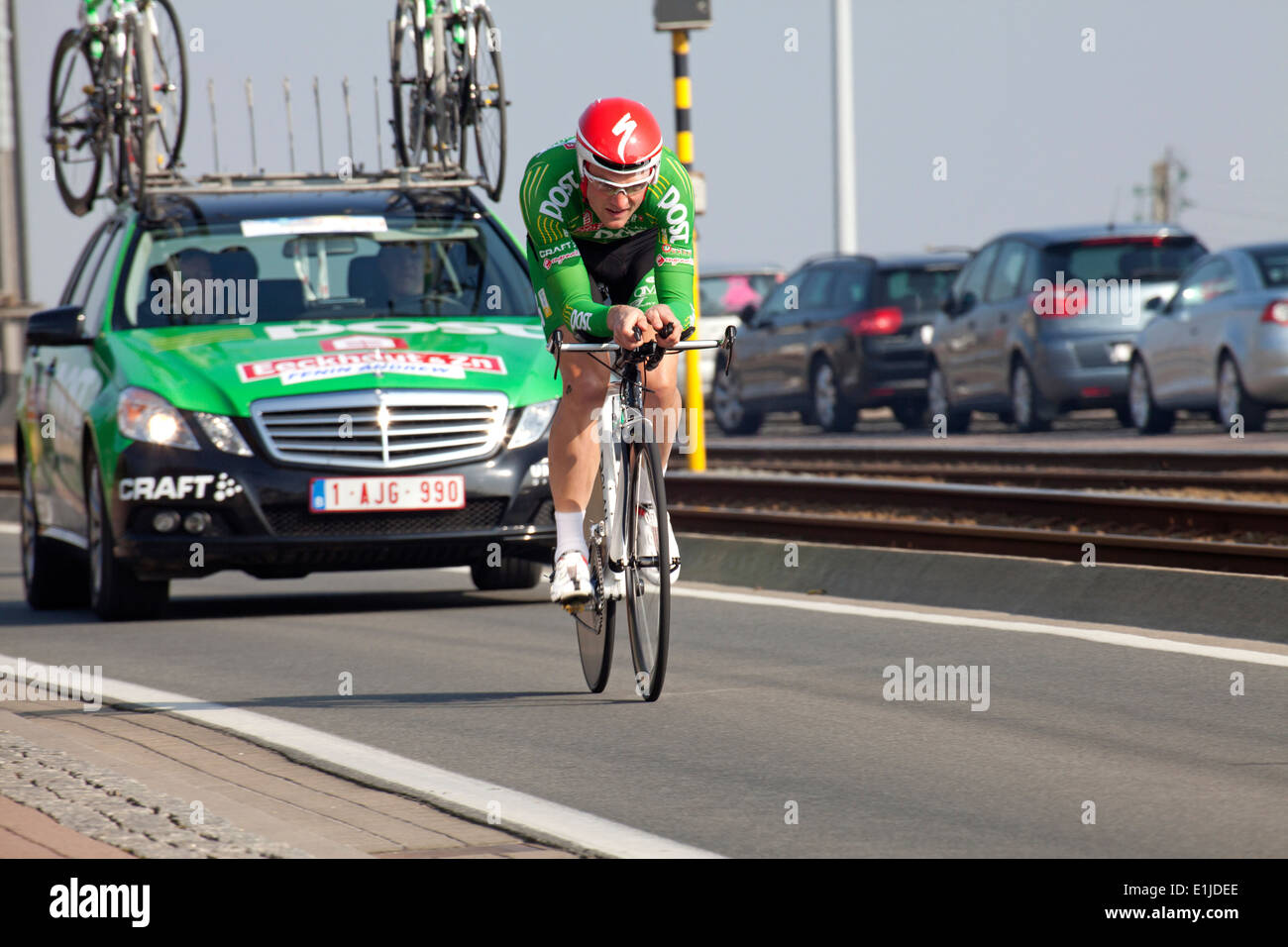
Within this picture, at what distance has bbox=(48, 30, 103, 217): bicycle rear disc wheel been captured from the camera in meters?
15.0

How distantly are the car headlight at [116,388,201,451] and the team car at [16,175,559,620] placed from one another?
0.01 metres

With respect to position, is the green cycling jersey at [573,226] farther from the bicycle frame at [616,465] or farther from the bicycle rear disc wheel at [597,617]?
the bicycle rear disc wheel at [597,617]

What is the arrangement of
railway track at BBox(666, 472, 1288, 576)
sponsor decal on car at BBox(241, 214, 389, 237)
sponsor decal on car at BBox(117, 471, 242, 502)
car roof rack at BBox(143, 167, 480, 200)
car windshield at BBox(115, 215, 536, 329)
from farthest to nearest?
1. car roof rack at BBox(143, 167, 480, 200)
2. sponsor decal on car at BBox(241, 214, 389, 237)
3. car windshield at BBox(115, 215, 536, 329)
4. sponsor decal on car at BBox(117, 471, 242, 502)
5. railway track at BBox(666, 472, 1288, 576)

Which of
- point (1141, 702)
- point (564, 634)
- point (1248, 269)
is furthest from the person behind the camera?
point (1248, 269)

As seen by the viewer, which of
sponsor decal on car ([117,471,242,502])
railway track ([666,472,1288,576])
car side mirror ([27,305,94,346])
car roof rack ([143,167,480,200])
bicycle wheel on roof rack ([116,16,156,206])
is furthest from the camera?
bicycle wheel on roof rack ([116,16,156,206])

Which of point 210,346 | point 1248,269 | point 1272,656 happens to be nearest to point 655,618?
Answer: point 1272,656

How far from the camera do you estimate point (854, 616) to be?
9.97 m

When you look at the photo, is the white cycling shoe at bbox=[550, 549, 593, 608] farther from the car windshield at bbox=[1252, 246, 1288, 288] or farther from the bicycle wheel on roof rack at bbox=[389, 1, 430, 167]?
the car windshield at bbox=[1252, 246, 1288, 288]

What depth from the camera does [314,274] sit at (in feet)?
36.7

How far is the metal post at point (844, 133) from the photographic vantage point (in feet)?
119

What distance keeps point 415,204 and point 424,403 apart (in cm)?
179

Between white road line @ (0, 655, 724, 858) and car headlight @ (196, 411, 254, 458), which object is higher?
car headlight @ (196, 411, 254, 458)

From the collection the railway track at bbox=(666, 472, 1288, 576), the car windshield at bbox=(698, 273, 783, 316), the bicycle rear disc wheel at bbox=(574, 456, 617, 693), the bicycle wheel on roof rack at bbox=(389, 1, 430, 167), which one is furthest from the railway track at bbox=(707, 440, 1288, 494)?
the car windshield at bbox=(698, 273, 783, 316)
